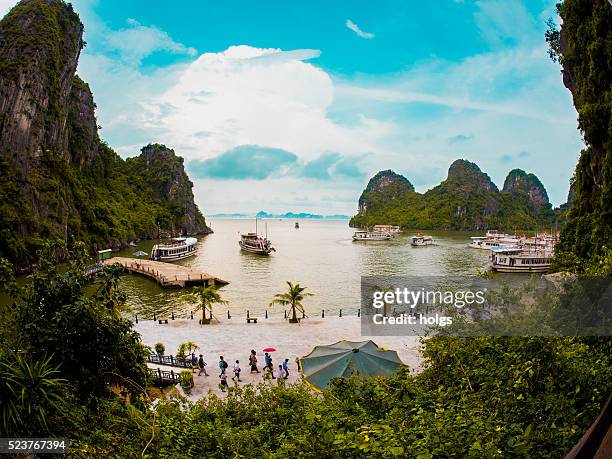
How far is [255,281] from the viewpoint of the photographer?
37.8 metres

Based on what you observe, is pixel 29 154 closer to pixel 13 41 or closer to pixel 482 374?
pixel 13 41

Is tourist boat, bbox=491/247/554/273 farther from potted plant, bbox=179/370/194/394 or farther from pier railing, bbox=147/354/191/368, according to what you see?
potted plant, bbox=179/370/194/394

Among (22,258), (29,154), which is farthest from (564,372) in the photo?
(29,154)

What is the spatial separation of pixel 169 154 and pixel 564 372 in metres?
129

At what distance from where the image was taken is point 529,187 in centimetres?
16862

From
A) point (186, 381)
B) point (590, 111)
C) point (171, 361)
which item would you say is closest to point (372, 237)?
point (590, 111)

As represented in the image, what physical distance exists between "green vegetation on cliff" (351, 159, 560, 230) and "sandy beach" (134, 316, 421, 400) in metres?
117

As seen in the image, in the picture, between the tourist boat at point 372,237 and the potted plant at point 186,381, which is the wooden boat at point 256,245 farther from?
the potted plant at point 186,381

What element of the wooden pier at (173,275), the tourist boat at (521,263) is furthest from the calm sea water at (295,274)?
the tourist boat at (521,263)

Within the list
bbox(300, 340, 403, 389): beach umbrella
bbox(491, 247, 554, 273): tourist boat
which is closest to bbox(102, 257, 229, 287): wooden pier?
bbox(300, 340, 403, 389): beach umbrella

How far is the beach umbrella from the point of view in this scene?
10.8 m

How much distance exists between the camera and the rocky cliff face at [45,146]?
1690 inches

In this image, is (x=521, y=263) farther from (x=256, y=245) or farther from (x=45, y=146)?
(x=45, y=146)

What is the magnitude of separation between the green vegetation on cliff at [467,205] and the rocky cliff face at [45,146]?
307 feet
